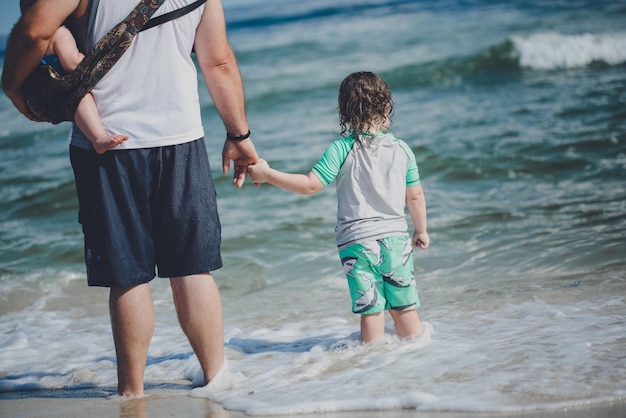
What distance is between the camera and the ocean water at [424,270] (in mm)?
3484

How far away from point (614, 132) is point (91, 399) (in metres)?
7.55

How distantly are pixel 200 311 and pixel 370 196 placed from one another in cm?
99

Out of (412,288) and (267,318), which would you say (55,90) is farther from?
(267,318)

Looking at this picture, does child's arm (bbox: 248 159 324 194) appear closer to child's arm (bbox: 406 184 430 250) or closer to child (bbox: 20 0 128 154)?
child's arm (bbox: 406 184 430 250)

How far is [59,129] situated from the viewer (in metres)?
14.2

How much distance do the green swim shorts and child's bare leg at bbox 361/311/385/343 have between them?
6 centimetres

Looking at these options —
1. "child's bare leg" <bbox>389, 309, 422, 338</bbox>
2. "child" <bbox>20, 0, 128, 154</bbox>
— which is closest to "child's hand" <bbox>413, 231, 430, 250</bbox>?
"child's bare leg" <bbox>389, 309, 422, 338</bbox>

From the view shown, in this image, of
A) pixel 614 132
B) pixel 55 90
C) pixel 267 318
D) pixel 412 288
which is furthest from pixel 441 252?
pixel 614 132

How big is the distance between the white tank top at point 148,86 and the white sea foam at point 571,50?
1407cm

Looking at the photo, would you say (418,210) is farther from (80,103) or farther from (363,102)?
(80,103)

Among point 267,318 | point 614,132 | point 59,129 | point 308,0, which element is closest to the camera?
point 267,318

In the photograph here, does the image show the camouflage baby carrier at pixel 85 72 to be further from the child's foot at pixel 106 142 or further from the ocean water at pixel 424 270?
the ocean water at pixel 424 270

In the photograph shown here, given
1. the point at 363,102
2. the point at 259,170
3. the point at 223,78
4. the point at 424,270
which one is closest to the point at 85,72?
the point at 223,78

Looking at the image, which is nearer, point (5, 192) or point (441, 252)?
point (441, 252)
